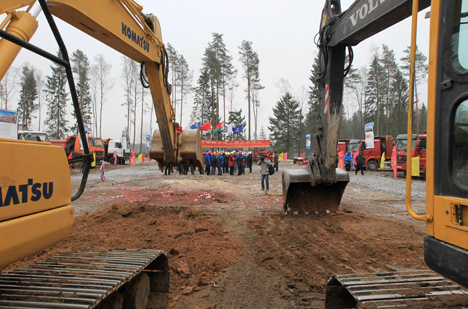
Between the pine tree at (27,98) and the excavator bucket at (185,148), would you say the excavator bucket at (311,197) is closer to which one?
the excavator bucket at (185,148)

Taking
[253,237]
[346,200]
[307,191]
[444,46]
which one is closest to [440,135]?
[444,46]

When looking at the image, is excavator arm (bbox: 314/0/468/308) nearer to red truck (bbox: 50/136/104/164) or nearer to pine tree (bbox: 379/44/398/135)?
red truck (bbox: 50/136/104/164)

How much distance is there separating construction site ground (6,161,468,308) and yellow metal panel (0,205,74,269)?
1.95 metres

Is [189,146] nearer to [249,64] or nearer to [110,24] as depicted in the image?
[110,24]

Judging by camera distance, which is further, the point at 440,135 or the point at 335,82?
the point at 335,82

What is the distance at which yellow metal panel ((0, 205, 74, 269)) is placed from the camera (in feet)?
5.90

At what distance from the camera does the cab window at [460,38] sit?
1823mm

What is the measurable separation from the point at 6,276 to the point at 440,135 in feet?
11.6

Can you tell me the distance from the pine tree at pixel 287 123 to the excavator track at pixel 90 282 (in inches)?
1973

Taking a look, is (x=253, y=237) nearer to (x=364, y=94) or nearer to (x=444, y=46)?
(x=444, y=46)

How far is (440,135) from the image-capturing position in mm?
1977

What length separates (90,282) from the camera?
7.63ft

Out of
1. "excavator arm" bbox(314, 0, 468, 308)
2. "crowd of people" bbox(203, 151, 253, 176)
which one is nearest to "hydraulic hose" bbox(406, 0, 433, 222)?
"excavator arm" bbox(314, 0, 468, 308)

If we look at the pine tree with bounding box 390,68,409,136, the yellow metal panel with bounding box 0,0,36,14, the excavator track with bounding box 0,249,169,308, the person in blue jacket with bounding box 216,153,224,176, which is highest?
the pine tree with bounding box 390,68,409,136
